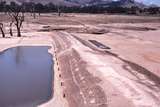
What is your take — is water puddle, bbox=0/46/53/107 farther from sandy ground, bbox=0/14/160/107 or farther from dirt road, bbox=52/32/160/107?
dirt road, bbox=52/32/160/107

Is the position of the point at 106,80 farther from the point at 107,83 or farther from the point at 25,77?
the point at 25,77

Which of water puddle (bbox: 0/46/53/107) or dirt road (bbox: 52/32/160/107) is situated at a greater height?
dirt road (bbox: 52/32/160/107)

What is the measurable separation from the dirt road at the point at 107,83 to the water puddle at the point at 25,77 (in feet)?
4.66

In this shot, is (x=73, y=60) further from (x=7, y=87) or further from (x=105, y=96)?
(x=105, y=96)

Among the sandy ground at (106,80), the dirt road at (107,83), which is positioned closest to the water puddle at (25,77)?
the sandy ground at (106,80)

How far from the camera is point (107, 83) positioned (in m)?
23.3

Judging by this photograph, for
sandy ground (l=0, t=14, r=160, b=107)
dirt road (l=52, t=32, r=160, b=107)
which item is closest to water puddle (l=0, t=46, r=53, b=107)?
sandy ground (l=0, t=14, r=160, b=107)

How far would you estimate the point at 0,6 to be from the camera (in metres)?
146

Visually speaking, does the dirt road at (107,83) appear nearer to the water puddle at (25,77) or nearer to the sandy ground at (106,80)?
the sandy ground at (106,80)

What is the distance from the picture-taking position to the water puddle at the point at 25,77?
22125mm

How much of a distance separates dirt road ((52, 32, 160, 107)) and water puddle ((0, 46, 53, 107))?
1422 mm

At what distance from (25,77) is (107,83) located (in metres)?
8.39

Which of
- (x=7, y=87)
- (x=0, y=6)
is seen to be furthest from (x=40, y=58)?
(x=0, y=6)

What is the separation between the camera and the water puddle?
22.1 meters
